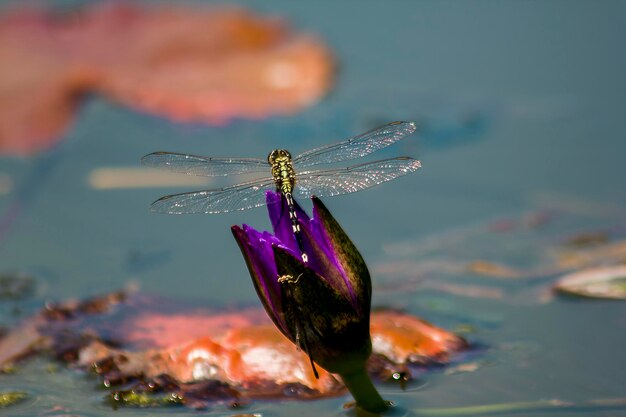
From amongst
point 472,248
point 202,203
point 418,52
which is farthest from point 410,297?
point 418,52

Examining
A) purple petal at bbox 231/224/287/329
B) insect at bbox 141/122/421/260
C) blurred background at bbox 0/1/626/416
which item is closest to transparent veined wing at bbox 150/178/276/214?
insect at bbox 141/122/421/260

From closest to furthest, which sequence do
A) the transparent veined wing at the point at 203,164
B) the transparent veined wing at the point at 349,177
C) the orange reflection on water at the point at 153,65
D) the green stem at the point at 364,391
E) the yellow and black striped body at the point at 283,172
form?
1. the green stem at the point at 364,391
2. the yellow and black striped body at the point at 283,172
3. the transparent veined wing at the point at 349,177
4. the transparent veined wing at the point at 203,164
5. the orange reflection on water at the point at 153,65

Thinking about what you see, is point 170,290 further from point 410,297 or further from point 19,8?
point 19,8

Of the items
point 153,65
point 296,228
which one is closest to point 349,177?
point 296,228

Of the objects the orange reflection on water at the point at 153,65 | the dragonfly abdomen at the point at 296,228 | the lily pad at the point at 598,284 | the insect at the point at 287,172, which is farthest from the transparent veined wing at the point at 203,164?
the orange reflection on water at the point at 153,65

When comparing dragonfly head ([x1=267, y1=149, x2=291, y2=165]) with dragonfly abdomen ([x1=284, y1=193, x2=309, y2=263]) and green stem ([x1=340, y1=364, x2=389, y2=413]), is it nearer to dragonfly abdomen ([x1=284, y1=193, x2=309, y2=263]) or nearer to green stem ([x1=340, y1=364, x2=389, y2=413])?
dragonfly abdomen ([x1=284, y1=193, x2=309, y2=263])

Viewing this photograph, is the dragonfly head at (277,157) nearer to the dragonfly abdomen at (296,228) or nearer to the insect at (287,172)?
the insect at (287,172)
